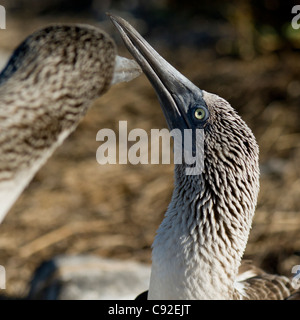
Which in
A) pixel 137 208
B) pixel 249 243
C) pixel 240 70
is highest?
pixel 240 70

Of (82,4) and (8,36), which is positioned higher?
(82,4)

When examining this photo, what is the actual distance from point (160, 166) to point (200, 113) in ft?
9.17

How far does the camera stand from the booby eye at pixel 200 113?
2956 millimetres

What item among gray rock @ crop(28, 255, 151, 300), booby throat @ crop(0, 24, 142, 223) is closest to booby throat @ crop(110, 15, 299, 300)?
booby throat @ crop(0, 24, 142, 223)

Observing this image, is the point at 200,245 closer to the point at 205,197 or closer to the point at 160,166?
the point at 205,197

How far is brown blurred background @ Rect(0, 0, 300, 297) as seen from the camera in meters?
4.83

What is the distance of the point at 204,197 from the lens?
9.78 ft

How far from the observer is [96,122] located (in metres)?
6.39

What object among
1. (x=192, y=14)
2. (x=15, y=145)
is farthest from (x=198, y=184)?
(x=192, y=14)

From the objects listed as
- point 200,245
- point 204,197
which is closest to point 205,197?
A: point 204,197

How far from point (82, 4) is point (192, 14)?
188 cm

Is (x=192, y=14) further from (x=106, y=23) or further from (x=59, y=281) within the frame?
(x=59, y=281)

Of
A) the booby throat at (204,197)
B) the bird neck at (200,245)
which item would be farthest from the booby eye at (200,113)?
the bird neck at (200,245)

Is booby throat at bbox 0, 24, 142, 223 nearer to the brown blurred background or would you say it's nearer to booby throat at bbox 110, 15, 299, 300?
booby throat at bbox 110, 15, 299, 300
